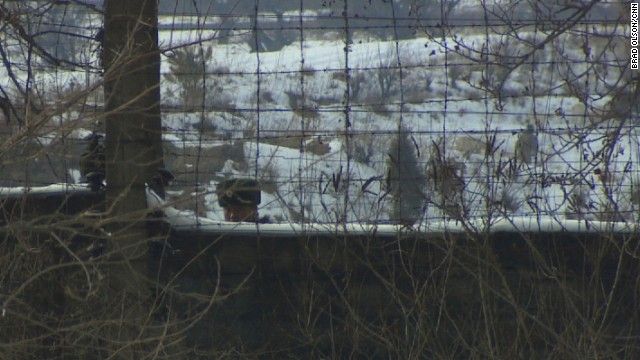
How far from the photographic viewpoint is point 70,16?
14.6ft

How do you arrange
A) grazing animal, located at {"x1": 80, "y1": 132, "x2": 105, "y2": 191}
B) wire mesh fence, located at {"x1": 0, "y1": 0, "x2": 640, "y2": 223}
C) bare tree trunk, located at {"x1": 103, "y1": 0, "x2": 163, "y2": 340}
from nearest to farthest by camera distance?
bare tree trunk, located at {"x1": 103, "y1": 0, "x2": 163, "y2": 340}
wire mesh fence, located at {"x1": 0, "y1": 0, "x2": 640, "y2": 223}
grazing animal, located at {"x1": 80, "y1": 132, "x2": 105, "y2": 191}

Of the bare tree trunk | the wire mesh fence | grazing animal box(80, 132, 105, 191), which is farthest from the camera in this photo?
grazing animal box(80, 132, 105, 191)

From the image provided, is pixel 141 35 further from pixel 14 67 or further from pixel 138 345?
pixel 138 345

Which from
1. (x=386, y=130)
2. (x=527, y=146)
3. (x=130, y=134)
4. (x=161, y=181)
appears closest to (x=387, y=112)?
(x=386, y=130)

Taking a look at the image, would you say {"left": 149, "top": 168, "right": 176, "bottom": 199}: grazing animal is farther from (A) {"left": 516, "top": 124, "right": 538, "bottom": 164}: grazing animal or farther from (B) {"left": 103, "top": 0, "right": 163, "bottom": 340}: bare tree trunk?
(A) {"left": 516, "top": 124, "right": 538, "bottom": 164}: grazing animal

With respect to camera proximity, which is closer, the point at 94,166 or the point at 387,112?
the point at 94,166

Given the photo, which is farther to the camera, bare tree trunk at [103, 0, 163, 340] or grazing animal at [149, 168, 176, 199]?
grazing animal at [149, 168, 176, 199]

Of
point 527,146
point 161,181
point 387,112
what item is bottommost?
point 161,181

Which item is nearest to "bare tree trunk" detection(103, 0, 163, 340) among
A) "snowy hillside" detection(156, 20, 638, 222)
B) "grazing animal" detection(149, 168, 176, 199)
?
"grazing animal" detection(149, 168, 176, 199)
